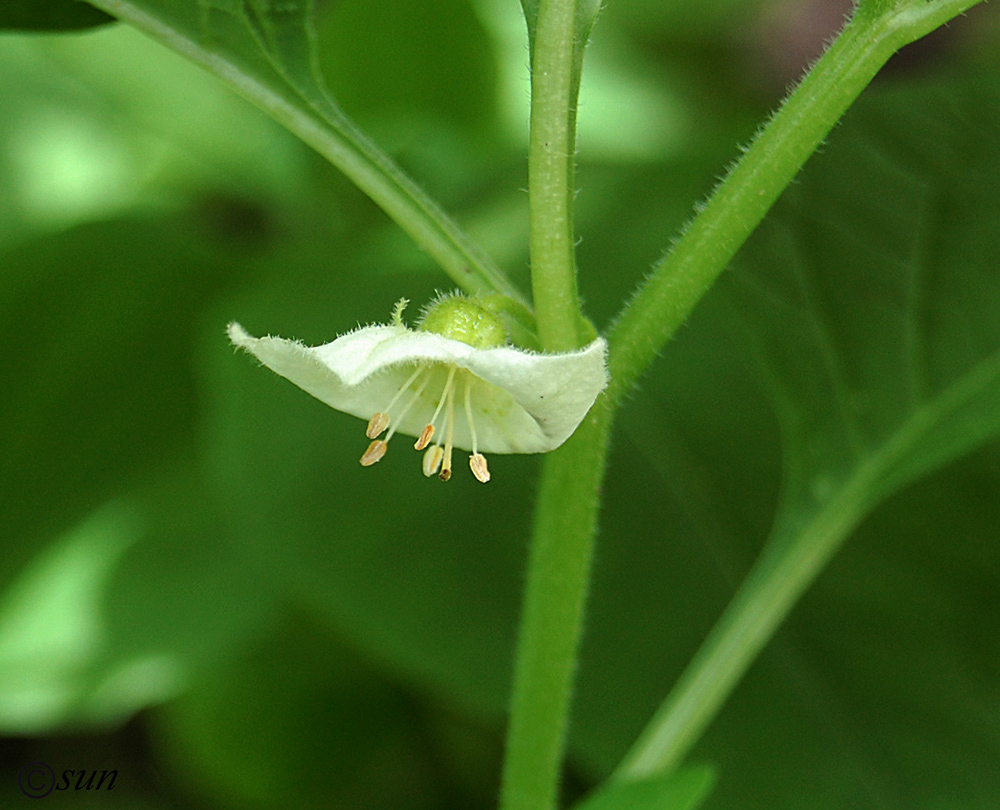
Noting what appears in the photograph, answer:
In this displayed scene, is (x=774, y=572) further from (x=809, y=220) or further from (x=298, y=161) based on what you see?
(x=298, y=161)

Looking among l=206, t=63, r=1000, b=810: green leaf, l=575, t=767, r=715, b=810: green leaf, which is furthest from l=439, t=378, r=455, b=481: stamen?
l=206, t=63, r=1000, b=810: green leaf

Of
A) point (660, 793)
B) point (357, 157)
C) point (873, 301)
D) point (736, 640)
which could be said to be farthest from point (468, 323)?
point (873, 301)

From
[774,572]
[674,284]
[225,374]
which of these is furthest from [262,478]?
[674,284]

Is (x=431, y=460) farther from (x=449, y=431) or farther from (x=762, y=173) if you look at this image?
(x=762, y=173)

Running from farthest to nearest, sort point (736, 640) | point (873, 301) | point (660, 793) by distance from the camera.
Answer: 1. point (873, 301)
2. point (736, 640)
3. point (660, 793)

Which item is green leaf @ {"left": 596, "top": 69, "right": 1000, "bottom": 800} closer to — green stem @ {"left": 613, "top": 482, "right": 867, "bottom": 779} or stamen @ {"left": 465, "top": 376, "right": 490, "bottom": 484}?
green stem @ {"left": 613, "top": 482, "right": 867, "bottom": 779}

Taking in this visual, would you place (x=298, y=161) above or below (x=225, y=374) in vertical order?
above
